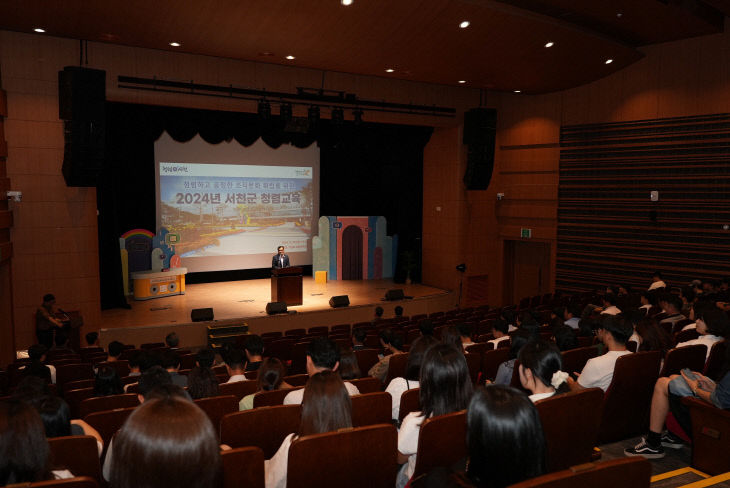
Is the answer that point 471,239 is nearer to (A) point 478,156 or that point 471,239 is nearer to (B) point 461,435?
(A) point 478,156

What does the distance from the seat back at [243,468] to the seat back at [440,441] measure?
69 centimetres

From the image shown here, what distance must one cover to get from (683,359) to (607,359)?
651 millimetres

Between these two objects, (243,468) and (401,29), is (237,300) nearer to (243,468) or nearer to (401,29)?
(401,29)

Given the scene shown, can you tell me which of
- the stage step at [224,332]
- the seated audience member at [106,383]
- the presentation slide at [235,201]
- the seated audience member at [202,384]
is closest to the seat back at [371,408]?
the seated audience member at [202,384]

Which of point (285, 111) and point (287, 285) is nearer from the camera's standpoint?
point (285, 111)

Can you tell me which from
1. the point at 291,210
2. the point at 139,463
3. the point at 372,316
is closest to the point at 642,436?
the point at 139,463

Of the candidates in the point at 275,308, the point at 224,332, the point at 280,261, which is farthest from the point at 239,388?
the point at 280,261

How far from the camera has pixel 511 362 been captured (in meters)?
4.40

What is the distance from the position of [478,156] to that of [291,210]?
5.40m

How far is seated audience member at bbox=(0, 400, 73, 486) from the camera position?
180 cm

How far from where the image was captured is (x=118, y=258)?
12.6m

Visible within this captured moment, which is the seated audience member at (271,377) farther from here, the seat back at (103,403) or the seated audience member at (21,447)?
the seated audience member at (21,447)

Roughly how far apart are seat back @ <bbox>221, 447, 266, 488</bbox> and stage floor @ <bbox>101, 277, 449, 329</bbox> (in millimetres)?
9132

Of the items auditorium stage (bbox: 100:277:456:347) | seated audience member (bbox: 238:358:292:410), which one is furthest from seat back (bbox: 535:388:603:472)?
auditorium stage (bbox: 100:277:456:347)
